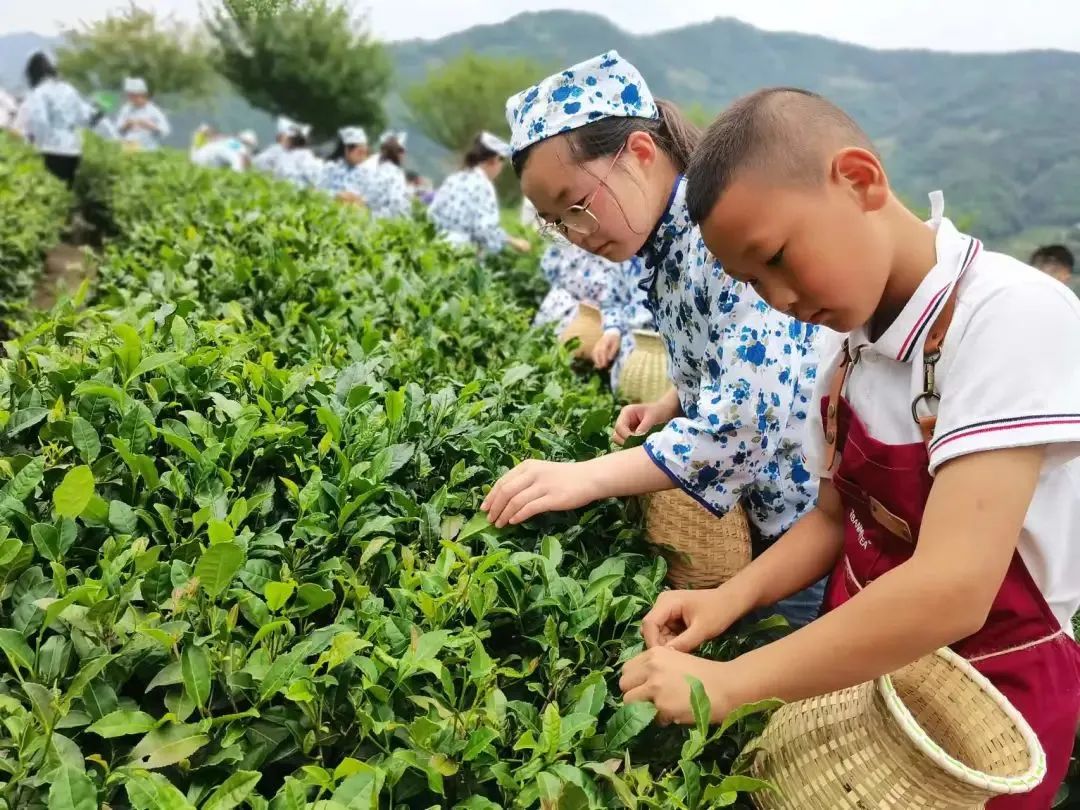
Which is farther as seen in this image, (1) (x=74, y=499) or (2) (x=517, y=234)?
(2) (x=517, y=234)

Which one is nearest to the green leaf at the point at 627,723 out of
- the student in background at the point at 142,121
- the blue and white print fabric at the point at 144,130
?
the student in background at the point at 142,121

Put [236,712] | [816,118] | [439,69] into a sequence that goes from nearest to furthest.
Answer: [236,712] → [816,118] → [439,69]

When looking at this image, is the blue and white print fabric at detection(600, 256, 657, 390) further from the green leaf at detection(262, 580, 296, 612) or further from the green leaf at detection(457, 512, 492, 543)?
the green leaf at detection(262, 580, 296, 612)

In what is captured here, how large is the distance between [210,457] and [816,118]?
1.16m

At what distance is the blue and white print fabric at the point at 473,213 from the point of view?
760 centimetres

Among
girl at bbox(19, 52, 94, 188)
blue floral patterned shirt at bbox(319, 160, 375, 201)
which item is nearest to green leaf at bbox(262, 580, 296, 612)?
blue floral patterned shirt at bbox(319, 160, 375, 201)

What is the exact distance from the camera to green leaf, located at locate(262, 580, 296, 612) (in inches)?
49.2

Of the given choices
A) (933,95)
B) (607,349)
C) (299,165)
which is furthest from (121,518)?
(933,95)

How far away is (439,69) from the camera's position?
133 feet

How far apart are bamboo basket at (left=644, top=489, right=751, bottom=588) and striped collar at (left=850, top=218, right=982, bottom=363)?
672mm

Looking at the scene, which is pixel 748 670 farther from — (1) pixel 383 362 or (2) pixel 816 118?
(1) pixel 383 362

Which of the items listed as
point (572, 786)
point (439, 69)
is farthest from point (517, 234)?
point (439, 69)

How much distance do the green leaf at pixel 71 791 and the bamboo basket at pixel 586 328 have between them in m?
3.99

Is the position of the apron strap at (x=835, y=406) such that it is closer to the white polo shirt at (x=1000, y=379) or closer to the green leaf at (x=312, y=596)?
the white polo shirt at (x=1000, y=379)
